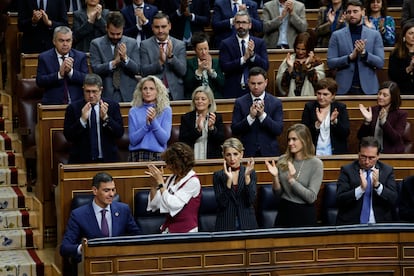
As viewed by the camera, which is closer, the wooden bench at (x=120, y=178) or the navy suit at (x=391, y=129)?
the wooden bench at (x=120, y=178)

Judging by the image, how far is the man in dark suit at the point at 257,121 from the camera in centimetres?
782

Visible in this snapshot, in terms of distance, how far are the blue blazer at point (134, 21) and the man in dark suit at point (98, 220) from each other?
2676 mm

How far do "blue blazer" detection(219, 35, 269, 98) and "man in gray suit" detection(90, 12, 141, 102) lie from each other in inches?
27.3

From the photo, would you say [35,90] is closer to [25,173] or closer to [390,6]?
[25,173]

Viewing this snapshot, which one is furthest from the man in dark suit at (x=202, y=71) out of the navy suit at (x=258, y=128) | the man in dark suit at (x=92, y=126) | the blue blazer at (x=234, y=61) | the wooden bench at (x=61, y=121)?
the man in dark suit at (x=92, y=126)

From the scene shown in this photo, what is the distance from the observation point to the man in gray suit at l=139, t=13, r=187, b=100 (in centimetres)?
854

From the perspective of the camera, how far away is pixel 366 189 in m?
7.11

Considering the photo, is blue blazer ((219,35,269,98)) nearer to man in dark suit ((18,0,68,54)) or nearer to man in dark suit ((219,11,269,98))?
man in dark suit ((219,11,269,98))

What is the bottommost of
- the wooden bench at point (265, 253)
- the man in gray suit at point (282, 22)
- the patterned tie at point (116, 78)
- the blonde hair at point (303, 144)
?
the wooden bench at point (265, 253)

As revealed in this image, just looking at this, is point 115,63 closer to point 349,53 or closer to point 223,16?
point 223,16

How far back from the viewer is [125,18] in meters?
9.30

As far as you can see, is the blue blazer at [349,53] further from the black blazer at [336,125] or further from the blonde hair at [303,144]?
the blonde hair at [303,144]

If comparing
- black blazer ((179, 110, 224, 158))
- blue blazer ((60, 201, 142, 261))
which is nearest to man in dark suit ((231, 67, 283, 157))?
black blazer ((179, 110, 224, 158))

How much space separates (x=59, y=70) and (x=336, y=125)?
2.01 m
